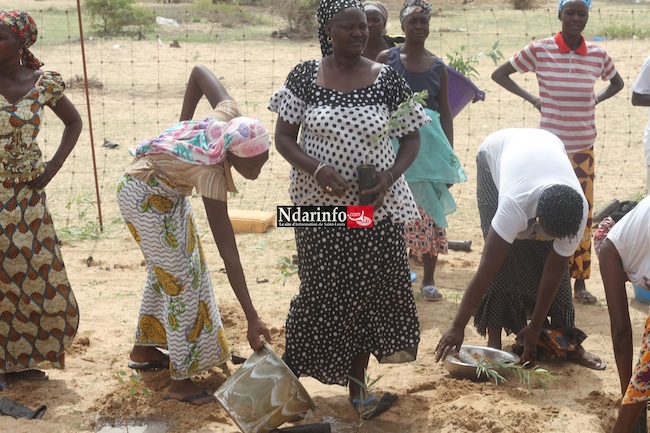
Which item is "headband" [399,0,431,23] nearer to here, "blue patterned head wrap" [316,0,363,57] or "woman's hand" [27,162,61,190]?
"blue patterned head wrap" [316,0,363,57]

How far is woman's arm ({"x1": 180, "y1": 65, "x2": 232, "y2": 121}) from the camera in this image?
4.12 meters

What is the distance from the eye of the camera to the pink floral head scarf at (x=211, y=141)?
3604 mm

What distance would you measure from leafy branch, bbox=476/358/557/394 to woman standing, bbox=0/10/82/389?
2183 millimetres

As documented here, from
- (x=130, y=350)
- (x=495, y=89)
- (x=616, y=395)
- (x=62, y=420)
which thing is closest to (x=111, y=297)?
(x=130, y=350)

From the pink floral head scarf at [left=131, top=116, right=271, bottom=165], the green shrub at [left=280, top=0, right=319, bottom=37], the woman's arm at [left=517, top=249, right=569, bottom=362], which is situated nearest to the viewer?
the pink floral head scarf at [left=131, top=116, right=271, bottom=165]

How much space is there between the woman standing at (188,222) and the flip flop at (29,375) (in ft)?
1.90

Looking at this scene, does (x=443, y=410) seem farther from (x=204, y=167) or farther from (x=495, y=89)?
(x=495, y=89)

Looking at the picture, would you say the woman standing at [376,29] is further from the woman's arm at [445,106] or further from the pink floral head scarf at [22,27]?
the pink floral head scarf at [22,27]

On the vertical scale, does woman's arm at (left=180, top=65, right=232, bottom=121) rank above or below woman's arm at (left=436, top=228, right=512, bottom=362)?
above

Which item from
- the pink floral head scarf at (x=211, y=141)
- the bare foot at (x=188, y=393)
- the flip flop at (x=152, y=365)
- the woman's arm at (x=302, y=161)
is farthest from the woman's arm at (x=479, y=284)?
the flip flop at (x=152, y=365)

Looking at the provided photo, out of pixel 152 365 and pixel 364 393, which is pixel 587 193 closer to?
pixel 364 393

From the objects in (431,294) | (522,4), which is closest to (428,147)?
(431,294)

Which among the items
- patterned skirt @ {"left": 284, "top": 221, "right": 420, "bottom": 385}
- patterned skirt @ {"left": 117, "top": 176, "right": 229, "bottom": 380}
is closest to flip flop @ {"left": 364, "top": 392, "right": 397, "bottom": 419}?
patterned skirt @ {"left": 284, "top": 221, "right": 420, "bottom": 385}

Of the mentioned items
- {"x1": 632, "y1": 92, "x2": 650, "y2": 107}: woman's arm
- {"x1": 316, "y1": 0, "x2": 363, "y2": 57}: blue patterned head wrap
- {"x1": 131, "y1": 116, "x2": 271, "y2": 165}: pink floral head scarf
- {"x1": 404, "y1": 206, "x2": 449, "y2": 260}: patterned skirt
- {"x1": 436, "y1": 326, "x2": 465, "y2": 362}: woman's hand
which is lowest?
{"x1": 404, "y1": 206, "x2": 449, "y2": 260}: patterned skirt
